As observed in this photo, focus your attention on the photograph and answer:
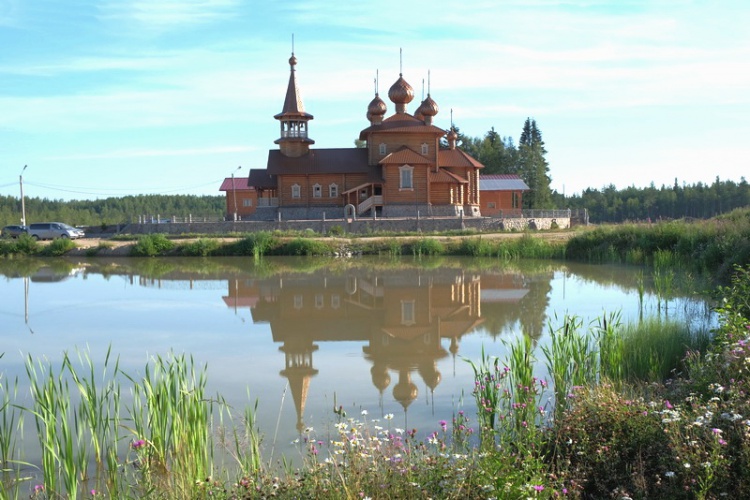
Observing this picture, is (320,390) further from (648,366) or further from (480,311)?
(480,311)

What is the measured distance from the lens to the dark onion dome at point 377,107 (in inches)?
1761

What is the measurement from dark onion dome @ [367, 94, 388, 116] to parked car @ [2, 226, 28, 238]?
73.4 ft

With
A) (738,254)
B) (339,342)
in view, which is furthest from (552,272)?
(339,342)

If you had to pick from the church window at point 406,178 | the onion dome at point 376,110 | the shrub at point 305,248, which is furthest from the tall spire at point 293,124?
the shrub at point 305,248

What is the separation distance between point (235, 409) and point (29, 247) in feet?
98.4

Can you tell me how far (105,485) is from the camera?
5.08 metres

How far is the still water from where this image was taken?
24.6ft

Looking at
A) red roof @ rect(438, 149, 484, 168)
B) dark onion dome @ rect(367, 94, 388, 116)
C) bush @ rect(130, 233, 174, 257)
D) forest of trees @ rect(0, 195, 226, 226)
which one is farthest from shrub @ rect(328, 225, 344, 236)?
forest of trees @ rect(0, 195, 226, 226)

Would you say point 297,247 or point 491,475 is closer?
point 491,475

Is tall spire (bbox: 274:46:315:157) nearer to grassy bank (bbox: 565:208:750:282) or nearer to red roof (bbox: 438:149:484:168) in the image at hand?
red roof (bbox: 438:149:484:168)

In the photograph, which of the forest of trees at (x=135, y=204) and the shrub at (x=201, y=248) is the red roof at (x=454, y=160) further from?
the forest of trees at (x=135, y=204)

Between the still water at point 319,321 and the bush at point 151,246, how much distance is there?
19.4 feet

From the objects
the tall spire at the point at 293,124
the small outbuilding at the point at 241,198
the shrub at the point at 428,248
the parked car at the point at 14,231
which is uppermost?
the tall spire at the point at 293,124

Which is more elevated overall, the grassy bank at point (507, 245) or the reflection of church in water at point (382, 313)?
the grassy bank at point (507, 245)
